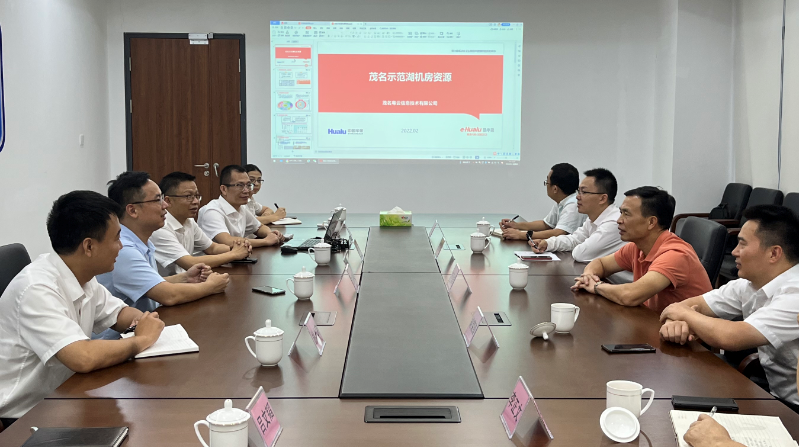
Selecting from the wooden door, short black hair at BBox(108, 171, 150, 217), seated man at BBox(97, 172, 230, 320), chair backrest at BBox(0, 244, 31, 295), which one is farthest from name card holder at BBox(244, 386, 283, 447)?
the wooden door

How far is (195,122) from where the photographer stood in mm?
6863

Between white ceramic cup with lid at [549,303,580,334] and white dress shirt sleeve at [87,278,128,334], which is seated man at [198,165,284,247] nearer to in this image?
white dress shirt sleeve at [87,278,128,334]

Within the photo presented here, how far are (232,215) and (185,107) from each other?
294 cm

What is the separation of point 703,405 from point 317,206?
5666 millimetres

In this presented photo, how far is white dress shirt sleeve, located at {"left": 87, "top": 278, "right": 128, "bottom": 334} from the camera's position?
2117 mm

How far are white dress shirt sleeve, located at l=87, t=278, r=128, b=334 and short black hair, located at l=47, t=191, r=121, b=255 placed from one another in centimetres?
19

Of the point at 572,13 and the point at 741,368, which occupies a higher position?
the point at 572,13

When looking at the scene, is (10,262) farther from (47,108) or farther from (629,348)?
(47,108)

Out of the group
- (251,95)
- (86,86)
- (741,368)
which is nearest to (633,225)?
(741,368)

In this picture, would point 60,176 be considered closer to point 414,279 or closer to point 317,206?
point 317,206

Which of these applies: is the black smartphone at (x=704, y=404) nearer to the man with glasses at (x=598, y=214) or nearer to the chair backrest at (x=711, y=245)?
the chair backrest at (x=711, y=245)

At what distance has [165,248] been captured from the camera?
10.7 ft

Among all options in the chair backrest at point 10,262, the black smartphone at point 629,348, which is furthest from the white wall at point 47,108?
the black smartphone at point 629,348

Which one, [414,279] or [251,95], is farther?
[251,95]
